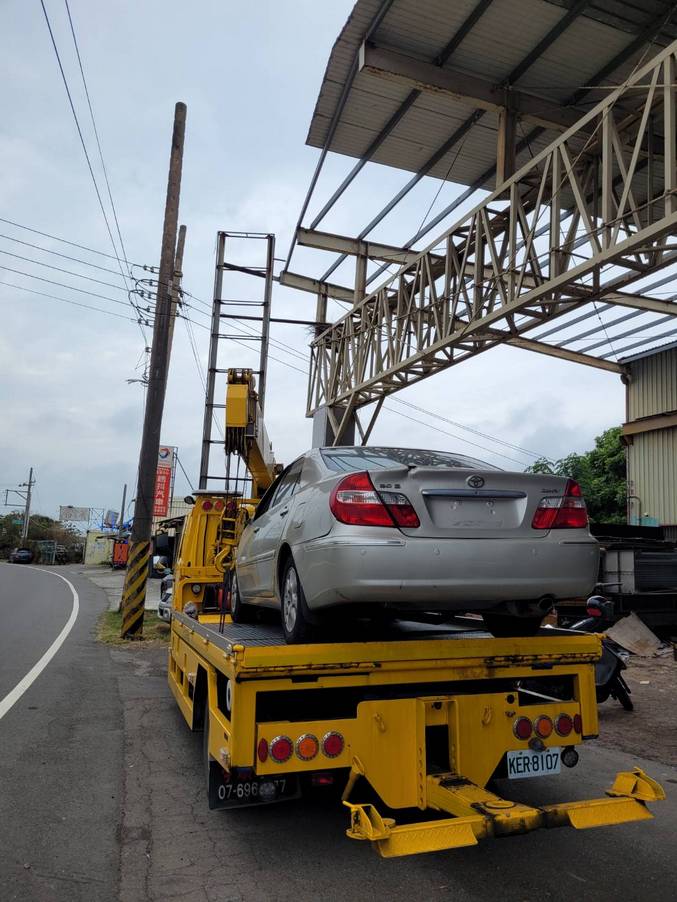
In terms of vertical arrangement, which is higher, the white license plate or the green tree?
the green tree

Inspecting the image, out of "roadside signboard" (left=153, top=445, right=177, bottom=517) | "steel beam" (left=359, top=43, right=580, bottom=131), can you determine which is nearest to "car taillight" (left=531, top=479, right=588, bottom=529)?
"steel beam" (left=359, top=43, right=580, bottom=131)

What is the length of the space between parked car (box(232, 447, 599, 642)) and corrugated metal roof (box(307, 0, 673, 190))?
21.4 feet

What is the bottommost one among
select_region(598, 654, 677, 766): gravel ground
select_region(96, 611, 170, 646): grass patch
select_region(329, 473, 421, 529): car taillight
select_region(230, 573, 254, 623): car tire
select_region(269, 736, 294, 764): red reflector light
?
select_region(96, 611, 170, 646): grass patch

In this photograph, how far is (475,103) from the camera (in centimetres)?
958

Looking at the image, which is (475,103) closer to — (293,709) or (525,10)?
(525,10)

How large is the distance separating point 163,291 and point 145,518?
4.62 metres

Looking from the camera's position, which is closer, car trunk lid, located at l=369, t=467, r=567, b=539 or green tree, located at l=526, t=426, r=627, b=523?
car trunk lid, located at l=369, t=467, r=567, b=539

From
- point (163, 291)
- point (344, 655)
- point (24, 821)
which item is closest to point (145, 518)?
point (163, 291)

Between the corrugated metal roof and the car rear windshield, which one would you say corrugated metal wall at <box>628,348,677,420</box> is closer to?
the corrugated metal roof

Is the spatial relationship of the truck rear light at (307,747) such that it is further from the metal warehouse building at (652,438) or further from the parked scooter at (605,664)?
the metal warehouse building at (652,438)

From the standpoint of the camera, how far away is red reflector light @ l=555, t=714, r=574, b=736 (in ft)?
14.0

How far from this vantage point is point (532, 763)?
13.5ft

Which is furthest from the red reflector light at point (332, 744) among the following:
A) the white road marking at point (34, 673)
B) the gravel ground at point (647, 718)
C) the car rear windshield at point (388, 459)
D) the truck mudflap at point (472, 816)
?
the white road marking at point (34, 673)

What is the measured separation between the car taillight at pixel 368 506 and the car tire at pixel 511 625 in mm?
1238
